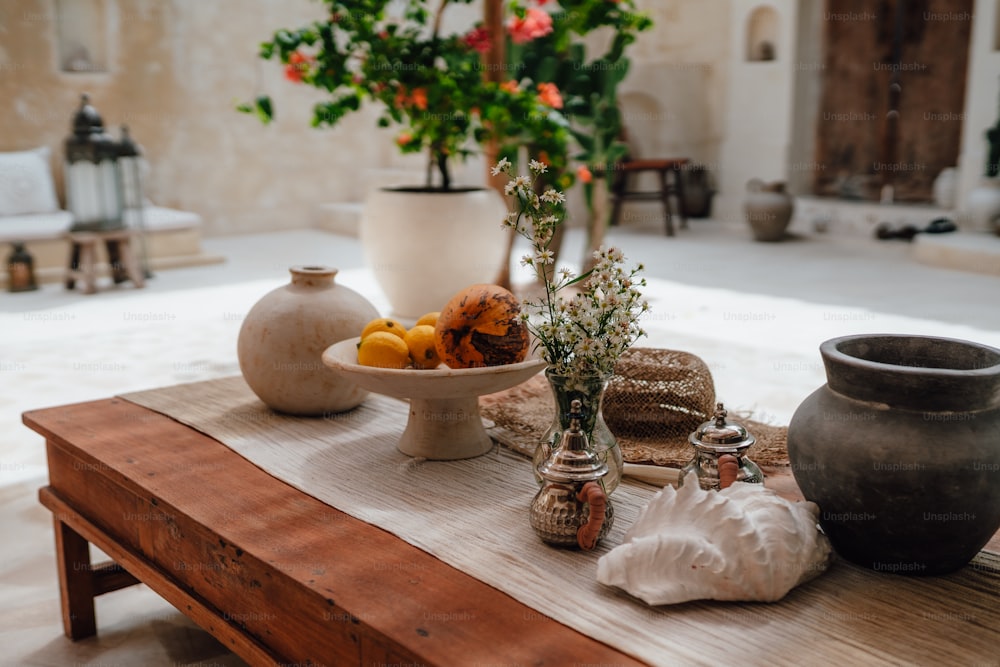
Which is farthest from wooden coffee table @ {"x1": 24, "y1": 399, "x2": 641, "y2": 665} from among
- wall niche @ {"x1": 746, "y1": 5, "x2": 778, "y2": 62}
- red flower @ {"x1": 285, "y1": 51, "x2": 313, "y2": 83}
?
wall niche @ {"x1": 746, "y1": 5, "x2": 778, "y2": 62}

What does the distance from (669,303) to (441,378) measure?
3.61 metres

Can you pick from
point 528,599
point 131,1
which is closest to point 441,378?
point 528,599

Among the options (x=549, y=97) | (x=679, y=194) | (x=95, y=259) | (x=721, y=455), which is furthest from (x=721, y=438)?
(x=679, y=194)

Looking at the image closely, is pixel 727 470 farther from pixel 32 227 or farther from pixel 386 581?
pixel 32 227

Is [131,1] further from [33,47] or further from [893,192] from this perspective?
[893,192]

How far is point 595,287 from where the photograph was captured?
1.28 meters

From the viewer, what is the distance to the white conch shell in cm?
106

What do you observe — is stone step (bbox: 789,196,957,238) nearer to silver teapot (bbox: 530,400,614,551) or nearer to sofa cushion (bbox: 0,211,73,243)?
sofa cushion (bbox: 0,211,73,243)

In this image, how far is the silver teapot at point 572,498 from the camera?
1.19m

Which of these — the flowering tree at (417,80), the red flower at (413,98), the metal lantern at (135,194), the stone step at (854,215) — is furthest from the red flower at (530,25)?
the stone step at (854,215)

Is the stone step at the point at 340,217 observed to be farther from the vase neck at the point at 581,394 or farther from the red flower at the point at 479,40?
the vase neck at the point at 581,394

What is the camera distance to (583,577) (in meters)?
1.13

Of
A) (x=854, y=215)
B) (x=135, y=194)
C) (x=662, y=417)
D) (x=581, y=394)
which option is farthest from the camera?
(x=854, y=215)

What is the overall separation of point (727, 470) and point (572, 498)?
0.21 meters
